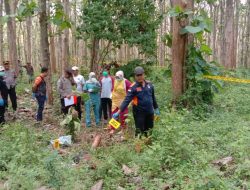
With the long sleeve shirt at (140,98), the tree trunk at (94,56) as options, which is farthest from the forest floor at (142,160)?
the tree trunk at (94,56)

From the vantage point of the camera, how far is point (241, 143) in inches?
238

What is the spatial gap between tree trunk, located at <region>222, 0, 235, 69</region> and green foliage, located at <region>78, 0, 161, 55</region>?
5877 millimetres

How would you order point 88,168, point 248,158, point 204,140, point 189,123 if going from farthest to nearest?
point 189,123
point 204,140
point 88,168
point 248,158

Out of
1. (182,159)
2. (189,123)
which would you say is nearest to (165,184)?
(182,159)

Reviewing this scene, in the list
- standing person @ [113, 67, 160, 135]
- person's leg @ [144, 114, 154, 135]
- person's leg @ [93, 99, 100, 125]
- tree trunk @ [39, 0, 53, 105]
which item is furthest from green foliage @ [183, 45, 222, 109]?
tree trunk @ [39, 0, 53, 105]

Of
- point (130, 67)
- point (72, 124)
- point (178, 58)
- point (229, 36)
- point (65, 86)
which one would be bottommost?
point (72, 124)

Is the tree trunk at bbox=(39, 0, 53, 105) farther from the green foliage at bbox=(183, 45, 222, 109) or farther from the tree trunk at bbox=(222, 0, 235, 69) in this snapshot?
the tree trunk at bbox=(222, 0, 235, 69)

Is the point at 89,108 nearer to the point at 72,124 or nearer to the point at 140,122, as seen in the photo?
the point at 72,124

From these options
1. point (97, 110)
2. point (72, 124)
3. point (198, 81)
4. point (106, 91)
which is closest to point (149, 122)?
point (72, 124)

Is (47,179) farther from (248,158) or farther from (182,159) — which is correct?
(248,158)

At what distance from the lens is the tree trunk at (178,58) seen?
9397mm

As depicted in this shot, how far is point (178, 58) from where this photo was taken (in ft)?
31.6

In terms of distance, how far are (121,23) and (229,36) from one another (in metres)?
8.09

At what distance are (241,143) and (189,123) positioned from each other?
7.38 ft
